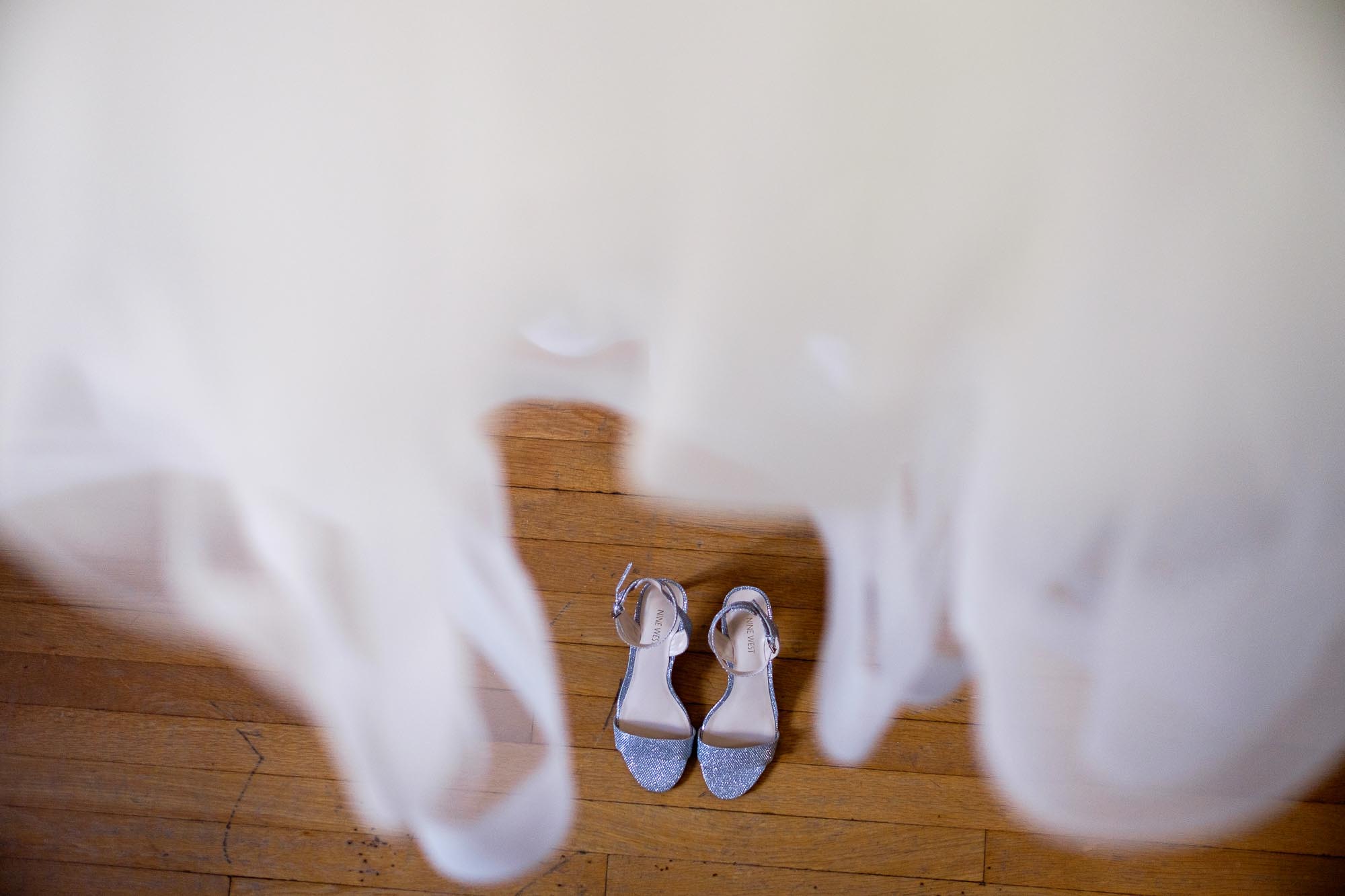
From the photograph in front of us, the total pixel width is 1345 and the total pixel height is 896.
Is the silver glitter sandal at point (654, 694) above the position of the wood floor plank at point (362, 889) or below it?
above

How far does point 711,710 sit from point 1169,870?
2.51ft

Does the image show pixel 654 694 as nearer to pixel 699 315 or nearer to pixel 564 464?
pixel 564 464

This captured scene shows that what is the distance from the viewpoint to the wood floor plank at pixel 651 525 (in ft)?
4.54

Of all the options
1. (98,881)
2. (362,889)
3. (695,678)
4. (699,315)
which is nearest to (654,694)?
(695,678)

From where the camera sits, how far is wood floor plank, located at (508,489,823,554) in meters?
1.38

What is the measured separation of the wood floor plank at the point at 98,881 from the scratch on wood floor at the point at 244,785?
4cm

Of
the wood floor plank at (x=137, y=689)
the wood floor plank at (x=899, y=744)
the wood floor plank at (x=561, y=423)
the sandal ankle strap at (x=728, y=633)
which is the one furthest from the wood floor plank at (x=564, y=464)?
the wood floor plank at (x=137, y=689)

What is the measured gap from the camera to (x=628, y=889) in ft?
4.17

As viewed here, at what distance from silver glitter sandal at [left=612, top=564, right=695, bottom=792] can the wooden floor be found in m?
0.03

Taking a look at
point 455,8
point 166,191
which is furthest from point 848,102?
point 166,191

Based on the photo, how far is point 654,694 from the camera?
4.32ft

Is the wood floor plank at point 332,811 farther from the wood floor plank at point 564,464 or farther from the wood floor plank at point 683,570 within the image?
the wood floor plank at point 564,464

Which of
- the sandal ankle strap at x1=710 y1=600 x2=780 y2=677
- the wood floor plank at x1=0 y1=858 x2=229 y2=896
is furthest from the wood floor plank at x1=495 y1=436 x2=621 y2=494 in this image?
the wood floor plank at x1=0 y1=858 x2=229 y2=896

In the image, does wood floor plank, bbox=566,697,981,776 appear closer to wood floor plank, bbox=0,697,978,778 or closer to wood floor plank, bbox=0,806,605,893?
wood floor plank, bbox=0,697,978,778
